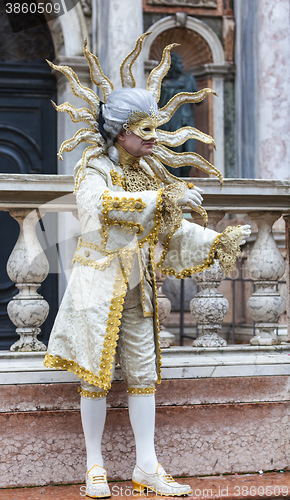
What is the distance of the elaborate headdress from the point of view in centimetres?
271

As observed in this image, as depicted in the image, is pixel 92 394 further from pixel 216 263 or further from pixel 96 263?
pixel 216 263

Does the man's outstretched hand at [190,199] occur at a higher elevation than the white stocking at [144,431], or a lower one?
higher

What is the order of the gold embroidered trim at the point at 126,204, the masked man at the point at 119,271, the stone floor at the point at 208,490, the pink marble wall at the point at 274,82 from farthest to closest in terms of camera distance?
the pink marble wall at the point at 274,82 < the stone floor at the point at 208,490 < the masked man at the point at 119,271 < the gold embroidered trim at the point at 126,204

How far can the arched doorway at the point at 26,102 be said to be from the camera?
6438 mm

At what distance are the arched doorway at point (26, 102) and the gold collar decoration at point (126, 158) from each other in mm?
3853

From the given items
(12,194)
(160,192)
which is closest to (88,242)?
(160,192)

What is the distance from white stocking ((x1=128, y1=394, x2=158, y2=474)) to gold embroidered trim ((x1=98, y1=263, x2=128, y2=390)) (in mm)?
193

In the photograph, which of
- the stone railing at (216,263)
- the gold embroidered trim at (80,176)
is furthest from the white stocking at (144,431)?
the gold embroidered trim at (80,176)

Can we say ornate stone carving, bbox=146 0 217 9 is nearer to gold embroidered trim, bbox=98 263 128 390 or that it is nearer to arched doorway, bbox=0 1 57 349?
arched doorway, bbox=0 1 57 349

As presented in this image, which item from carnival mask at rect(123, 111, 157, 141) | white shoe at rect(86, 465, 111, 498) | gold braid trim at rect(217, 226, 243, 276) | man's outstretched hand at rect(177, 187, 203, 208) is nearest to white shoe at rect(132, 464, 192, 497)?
white shoe at rect(86, 465, 111, 498)

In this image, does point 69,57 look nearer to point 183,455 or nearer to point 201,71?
point 201,71

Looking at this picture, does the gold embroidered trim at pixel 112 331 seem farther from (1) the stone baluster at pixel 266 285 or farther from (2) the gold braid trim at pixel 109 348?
(1) the stone baluster at pixel 266 285

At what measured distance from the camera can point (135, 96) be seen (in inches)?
103

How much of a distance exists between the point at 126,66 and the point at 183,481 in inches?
75.3
